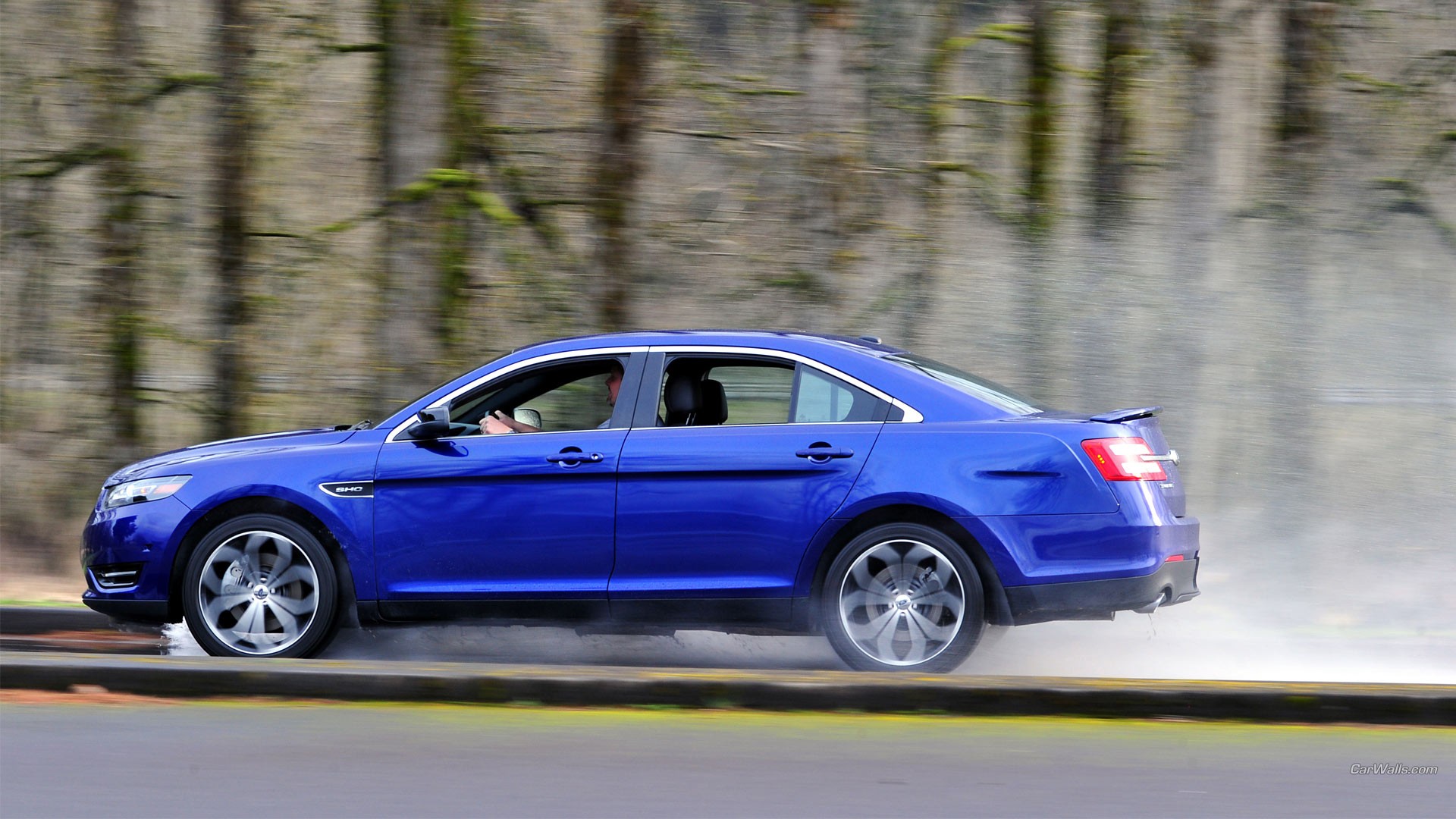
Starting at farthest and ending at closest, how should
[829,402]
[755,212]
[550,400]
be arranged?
[755,212]
[550,400]
[829,402]

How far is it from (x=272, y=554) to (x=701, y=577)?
1991 millimetres

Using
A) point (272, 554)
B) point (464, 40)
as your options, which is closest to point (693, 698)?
point (272, 554)

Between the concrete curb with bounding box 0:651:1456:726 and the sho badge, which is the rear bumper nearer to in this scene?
the concrete curb with bounding box 0:651:1456:726

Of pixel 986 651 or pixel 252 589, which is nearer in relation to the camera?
pixel 252 589

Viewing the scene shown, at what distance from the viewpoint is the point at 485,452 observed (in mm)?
6547

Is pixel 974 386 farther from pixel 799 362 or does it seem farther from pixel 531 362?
pixel 531 362

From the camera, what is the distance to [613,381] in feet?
22.0

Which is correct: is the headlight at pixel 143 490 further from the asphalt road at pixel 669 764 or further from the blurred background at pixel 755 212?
the blurred background at pixel 755 212

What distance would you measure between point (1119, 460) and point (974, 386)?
0.80 metres

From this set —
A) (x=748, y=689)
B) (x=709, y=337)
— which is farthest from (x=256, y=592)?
(x=748, y=689)

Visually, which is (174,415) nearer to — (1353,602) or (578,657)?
(578,657)

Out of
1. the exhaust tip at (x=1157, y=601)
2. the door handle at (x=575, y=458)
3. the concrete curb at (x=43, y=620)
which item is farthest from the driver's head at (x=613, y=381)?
the concrete curb at (x=43, y=620)

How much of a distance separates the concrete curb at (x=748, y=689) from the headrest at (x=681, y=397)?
48.6 inches

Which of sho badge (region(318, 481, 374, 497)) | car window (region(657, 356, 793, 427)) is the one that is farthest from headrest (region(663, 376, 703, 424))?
sho badge (region(318, 481, 374, 497))
